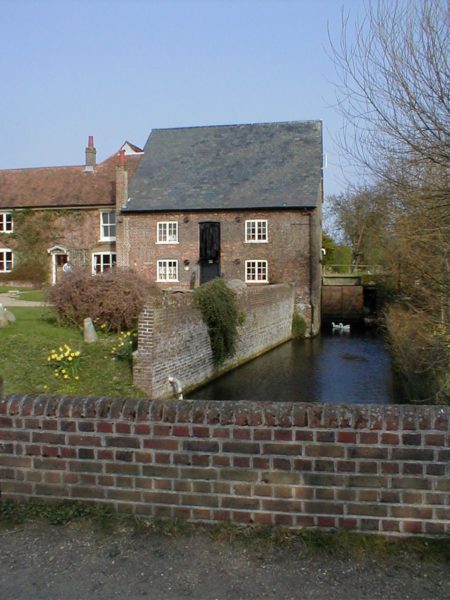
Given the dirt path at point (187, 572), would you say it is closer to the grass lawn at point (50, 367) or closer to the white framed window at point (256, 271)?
the grass lawn at point (50, 367)

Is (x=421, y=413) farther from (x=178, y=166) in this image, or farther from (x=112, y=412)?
(x=178, y=166)

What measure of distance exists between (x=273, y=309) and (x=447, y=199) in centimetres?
1679

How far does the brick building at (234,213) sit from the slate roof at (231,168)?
0.06 meters

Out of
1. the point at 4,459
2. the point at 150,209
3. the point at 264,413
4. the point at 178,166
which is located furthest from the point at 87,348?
the point at 178,166

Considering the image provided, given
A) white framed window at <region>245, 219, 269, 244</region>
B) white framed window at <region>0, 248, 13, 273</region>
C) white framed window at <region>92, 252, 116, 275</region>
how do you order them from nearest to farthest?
white framed window at <region>245, 219, 269, 244</region>, white framed window at <region>92, 252, 116, 275</region>, white framed window at <region>0, 248, 13, 273</region>

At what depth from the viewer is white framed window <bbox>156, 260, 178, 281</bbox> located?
32469 mm

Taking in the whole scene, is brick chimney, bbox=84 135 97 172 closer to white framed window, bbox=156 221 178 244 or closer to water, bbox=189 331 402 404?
white framed window, bbox=156 221 178 244

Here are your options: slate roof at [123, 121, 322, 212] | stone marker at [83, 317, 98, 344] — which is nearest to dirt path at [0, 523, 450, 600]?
stone marker at [83, 317, 98, 344]

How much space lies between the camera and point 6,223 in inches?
1476

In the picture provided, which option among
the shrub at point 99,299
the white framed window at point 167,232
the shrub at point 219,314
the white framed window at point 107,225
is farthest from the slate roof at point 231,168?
the shrub at point 99,299

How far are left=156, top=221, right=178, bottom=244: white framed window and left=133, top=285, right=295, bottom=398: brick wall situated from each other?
1006cm

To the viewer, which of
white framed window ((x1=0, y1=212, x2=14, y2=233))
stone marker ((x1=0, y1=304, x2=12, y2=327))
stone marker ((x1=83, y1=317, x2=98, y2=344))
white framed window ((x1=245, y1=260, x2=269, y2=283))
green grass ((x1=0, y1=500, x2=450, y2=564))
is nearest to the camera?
green grass ((x1=0, y1=500, x2=450, y2=564))

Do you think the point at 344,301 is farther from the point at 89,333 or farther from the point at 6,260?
the point at 89,333

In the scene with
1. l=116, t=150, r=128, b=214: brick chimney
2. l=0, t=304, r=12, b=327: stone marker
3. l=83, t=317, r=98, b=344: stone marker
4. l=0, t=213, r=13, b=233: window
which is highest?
l=116, t=150, r=128, b=214: brick chimney
